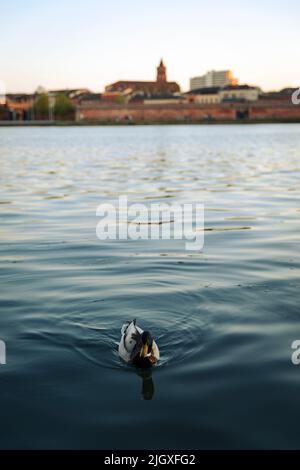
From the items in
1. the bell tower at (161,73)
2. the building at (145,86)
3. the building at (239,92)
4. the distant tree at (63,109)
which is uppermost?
the bell tower at (161,73)

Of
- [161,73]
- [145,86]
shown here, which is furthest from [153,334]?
[161,73]

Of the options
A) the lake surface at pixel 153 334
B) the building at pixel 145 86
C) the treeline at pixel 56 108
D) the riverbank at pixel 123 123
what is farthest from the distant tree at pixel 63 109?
the lake surface at pixel 153 334

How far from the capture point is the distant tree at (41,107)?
133 meters

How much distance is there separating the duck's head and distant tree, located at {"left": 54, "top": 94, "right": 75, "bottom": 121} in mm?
Result: 130399

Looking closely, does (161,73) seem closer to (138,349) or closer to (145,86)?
(145,86)

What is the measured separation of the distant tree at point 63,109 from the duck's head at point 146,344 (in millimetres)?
130399

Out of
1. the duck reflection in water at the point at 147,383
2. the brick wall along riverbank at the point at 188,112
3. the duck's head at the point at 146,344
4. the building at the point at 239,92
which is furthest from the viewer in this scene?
the building at the point at 239,92

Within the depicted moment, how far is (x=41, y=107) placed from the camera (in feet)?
443

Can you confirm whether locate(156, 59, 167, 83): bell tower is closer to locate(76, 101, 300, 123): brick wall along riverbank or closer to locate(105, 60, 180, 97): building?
locate(105, 60, 180, 97): building

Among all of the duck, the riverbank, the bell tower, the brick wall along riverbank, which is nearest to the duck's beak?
the duck

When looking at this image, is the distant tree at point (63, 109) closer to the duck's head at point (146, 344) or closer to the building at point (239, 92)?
the building at point (239, 92)

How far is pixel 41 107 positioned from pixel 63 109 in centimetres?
560
